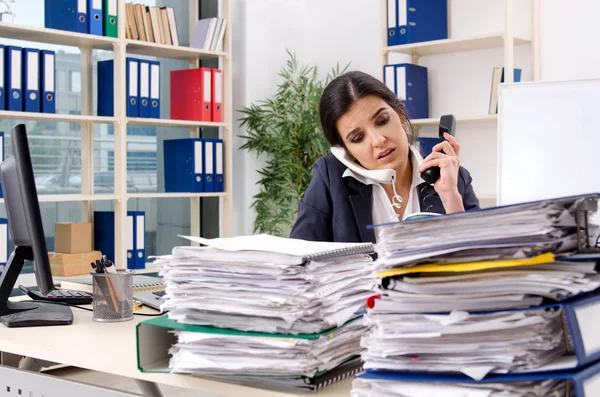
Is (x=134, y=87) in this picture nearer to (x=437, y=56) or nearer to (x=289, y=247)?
(x=437, y=56)

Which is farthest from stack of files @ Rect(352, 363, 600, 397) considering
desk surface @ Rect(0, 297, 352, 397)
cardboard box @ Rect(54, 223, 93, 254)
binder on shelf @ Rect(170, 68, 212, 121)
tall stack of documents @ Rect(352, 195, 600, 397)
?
binder on shelf @ Rect(170, 68, 212, 121)

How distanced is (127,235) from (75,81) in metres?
0.97

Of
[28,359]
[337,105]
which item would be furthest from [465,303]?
[337,105]

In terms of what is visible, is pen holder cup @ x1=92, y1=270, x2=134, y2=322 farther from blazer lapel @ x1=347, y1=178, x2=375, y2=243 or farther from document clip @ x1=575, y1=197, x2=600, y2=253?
document clip @ x1=575, y1=197, x2=600, y2=253

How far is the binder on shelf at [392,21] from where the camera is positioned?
480 centimetres

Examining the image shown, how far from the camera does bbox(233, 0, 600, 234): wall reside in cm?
442

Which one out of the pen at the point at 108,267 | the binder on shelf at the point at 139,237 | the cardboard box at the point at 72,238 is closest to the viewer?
the pen at the point at 108,267

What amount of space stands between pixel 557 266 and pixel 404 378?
0.63 ft

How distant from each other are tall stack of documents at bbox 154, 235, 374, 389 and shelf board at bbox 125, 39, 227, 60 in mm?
3652

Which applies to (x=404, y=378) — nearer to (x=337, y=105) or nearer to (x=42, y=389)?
(x=42, y=389)

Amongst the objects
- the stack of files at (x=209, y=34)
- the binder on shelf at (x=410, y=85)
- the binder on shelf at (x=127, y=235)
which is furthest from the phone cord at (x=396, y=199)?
the stack of files at (x=209, y=34)

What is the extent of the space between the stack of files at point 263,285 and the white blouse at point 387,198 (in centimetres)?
99

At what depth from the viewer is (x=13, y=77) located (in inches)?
159

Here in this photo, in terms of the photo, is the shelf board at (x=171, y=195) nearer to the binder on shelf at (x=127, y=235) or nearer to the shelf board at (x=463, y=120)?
the binder on shelf at (x=127, y=235)
